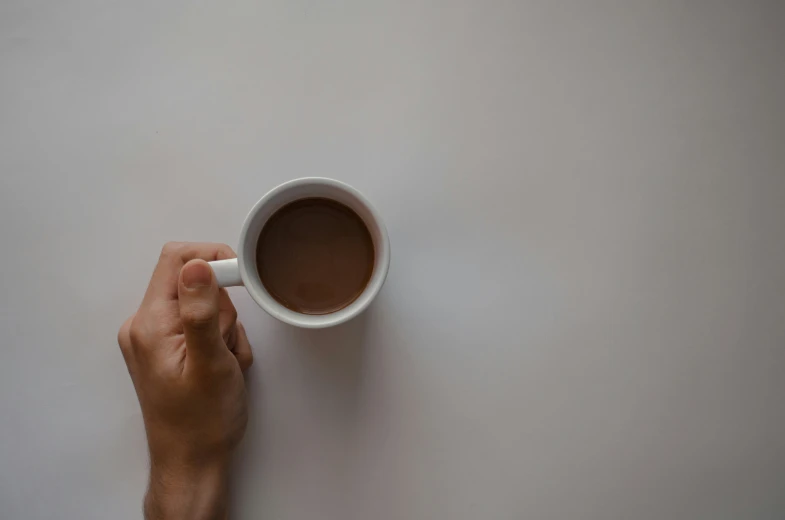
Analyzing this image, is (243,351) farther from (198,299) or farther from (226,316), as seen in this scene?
(198,299)

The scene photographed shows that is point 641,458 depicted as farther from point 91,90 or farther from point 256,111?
point 91,90

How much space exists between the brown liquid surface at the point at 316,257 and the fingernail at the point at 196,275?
129 mm

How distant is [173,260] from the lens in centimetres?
76

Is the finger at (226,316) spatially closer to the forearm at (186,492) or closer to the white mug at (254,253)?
the white mug at (254,253)

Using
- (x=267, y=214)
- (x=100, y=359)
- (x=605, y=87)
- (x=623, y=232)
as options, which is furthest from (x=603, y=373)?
(x=100, y=359)

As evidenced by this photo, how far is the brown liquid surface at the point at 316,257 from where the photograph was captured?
0.78 meters

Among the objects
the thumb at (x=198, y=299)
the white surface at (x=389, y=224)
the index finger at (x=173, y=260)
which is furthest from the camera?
the white surface at (x=389, y=224)

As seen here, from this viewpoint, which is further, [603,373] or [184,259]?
[603,373]

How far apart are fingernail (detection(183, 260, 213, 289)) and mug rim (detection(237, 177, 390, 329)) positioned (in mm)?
44

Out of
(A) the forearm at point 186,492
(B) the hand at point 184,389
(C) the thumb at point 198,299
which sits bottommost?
(A) the forearm at point 186,492

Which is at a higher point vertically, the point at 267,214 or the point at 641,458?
the point at 267,214

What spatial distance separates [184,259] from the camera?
767 mm

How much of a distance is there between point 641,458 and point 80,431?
0.95 metres

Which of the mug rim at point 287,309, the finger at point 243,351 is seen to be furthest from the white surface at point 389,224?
the mug rim at point 287,309
